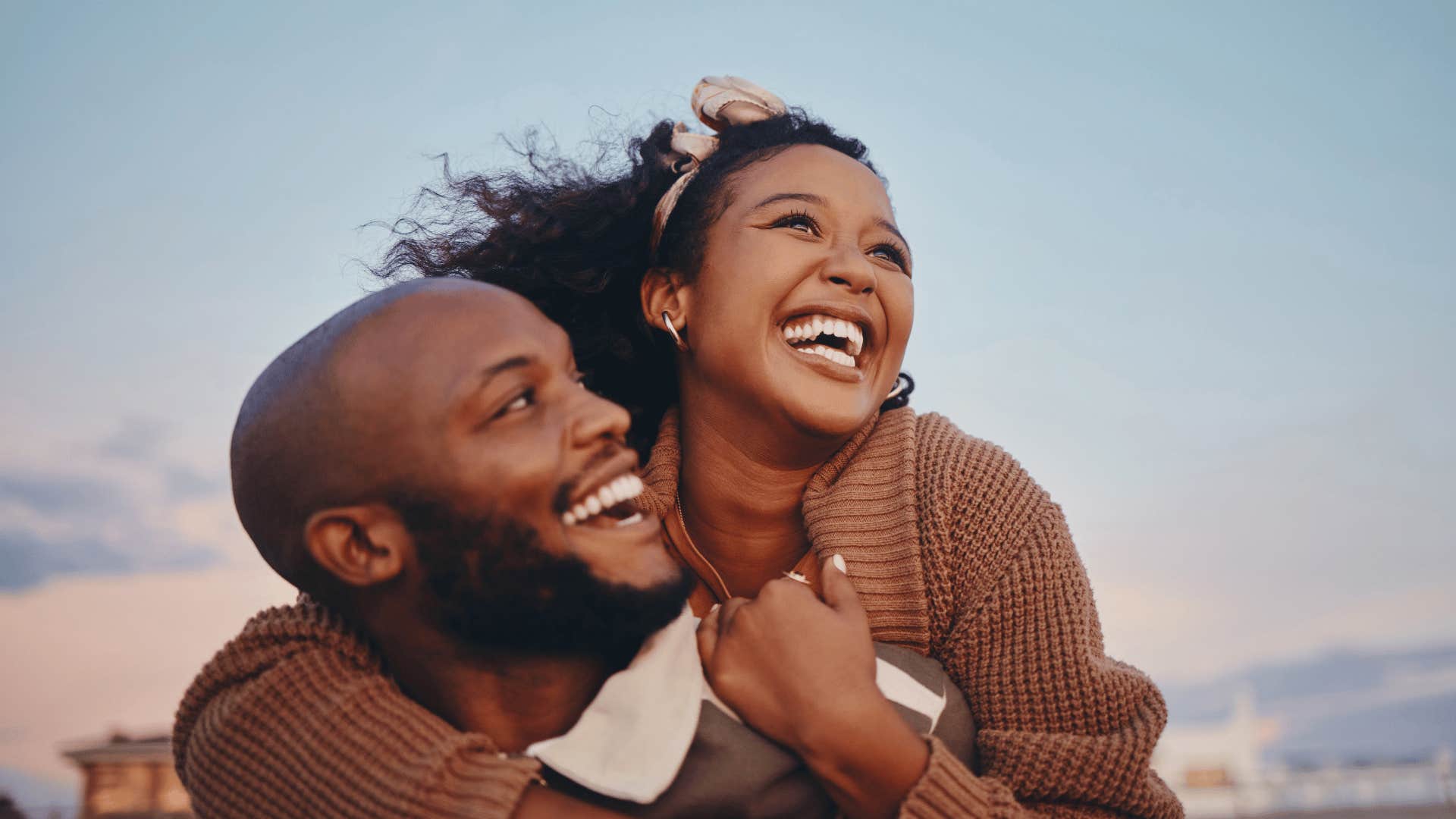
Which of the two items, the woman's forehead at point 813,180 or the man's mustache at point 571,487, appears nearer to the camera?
the man's mustache at point 571,487

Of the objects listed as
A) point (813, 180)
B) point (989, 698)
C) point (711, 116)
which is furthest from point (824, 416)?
point (711, 116)

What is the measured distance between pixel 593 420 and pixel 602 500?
16 cm

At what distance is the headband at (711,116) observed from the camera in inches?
145

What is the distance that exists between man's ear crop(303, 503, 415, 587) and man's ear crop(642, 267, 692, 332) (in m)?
1.49

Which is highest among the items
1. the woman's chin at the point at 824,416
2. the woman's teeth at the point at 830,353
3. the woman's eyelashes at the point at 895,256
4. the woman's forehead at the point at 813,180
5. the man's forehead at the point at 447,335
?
the woman's forehead at the point at 813,180

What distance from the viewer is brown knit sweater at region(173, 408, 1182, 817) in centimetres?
215

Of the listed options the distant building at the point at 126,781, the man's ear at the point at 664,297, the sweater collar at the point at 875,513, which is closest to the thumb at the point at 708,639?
the sweater collar at the point at 875,513

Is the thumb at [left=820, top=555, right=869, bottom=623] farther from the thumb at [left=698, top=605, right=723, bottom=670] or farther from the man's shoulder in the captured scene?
the man's shoulder

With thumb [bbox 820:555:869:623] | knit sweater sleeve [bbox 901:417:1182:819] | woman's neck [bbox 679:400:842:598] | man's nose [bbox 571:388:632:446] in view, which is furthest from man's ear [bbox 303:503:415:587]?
woman's neck [bbox 679:400:842:598]

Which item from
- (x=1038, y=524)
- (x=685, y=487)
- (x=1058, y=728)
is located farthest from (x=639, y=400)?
(x=1058, y=728)

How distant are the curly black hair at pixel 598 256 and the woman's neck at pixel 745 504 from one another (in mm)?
438

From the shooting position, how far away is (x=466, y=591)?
217 centimetres

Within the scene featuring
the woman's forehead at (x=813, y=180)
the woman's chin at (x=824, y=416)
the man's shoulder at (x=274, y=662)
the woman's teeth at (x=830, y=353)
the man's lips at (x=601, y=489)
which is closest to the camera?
the man's lips at (x=601, y=489)

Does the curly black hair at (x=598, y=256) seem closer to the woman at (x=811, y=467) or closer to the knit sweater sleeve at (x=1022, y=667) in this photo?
the woman at (x=811, y=467)
